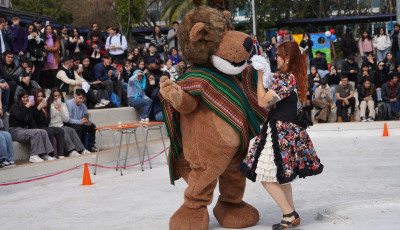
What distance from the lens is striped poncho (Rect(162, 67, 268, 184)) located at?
4.96 m

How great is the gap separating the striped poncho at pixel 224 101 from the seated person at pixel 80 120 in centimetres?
541

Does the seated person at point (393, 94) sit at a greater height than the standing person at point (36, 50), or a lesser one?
lesser

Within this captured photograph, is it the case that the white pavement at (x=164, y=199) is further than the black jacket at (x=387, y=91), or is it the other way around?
the black jacket at (x=387, y=91)

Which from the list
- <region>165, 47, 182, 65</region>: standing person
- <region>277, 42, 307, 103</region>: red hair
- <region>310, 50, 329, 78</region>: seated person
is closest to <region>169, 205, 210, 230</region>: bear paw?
<region>277, 42, 307, 103</region>: red hair

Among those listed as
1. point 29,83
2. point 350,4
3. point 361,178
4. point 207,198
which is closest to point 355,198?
A: point 361,178

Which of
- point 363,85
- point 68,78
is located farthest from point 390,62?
point 68,78

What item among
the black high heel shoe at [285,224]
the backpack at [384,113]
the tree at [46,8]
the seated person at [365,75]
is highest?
the tree at [46,8]

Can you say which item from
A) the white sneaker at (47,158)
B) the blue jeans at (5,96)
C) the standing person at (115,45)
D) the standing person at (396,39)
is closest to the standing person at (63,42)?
the standing person at (115,45)

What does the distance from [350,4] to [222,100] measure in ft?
86.0

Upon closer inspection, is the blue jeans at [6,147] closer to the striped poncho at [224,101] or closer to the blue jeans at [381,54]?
the striped poncho at [224,101]

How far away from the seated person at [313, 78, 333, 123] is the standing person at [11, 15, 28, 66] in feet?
22.5

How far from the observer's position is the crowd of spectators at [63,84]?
369 inches

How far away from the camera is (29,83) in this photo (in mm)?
11188

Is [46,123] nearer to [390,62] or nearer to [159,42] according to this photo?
[159,42]
